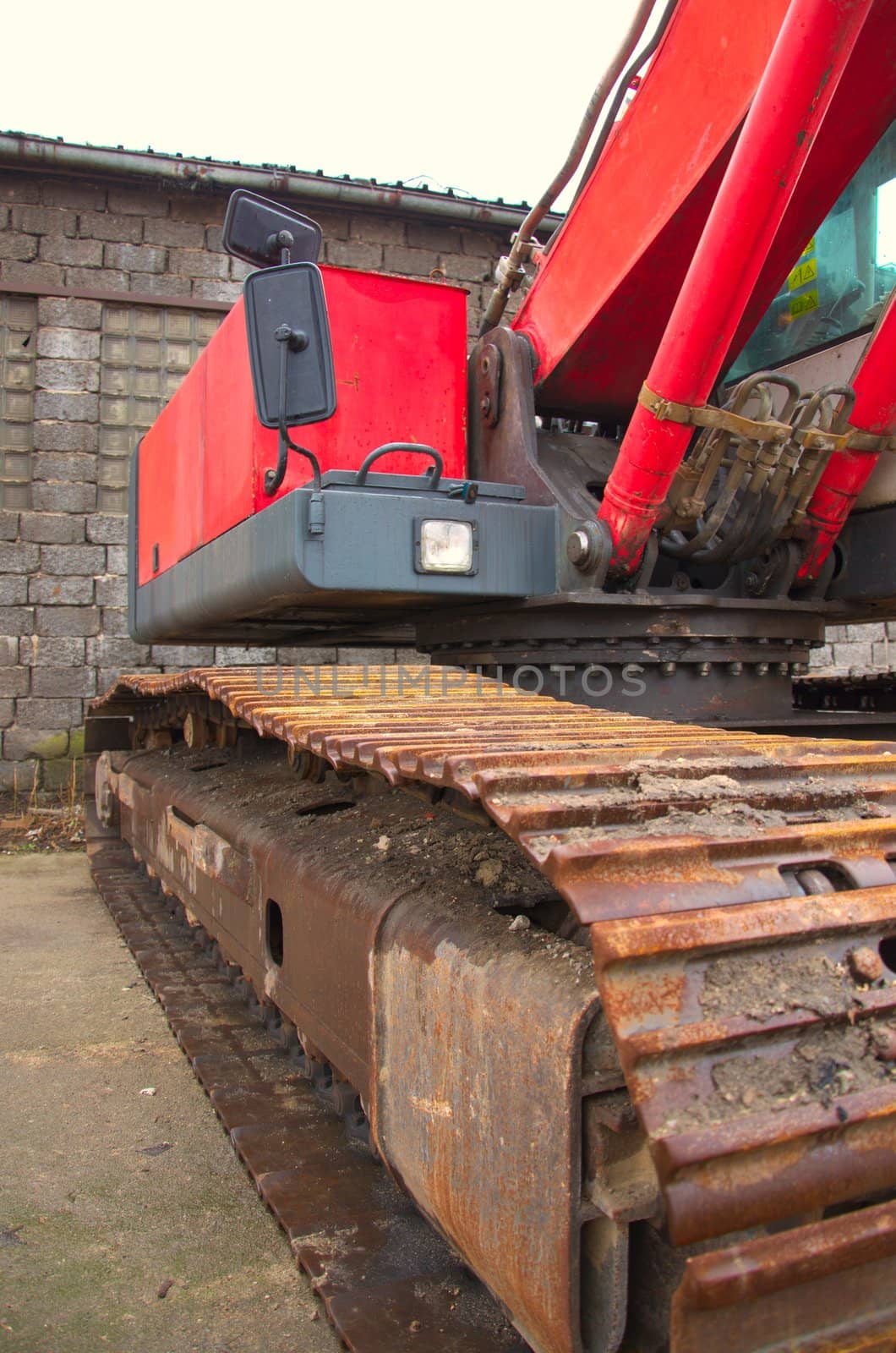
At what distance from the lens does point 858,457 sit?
2.75 m

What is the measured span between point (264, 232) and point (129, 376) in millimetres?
5782

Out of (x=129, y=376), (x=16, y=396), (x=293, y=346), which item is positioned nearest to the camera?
(x=293, y=346)

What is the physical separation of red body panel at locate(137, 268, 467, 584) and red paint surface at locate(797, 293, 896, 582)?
1.03 metres

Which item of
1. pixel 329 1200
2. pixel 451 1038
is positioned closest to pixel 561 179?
pixel 451 1038

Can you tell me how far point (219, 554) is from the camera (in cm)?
331

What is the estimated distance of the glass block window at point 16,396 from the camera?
325 inches

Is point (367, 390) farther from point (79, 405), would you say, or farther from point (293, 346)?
point (79, 405)

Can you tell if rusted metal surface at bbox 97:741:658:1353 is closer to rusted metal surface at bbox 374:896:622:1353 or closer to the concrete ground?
rusted metal surface at bbox 374:896:622:1353

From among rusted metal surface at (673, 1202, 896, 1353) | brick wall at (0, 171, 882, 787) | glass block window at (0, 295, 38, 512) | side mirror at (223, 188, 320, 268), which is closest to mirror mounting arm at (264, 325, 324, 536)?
side mirror at (223, 188, 320, 268)

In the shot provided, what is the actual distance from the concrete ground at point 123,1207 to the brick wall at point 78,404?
189 inches

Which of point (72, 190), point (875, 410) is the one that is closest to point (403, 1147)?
point (875, 410)

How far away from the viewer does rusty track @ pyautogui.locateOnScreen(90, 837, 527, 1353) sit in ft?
5.37

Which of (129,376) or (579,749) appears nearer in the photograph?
(579,749)

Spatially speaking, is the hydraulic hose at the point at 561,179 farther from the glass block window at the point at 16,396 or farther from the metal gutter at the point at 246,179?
the glass block window at the point at 16,396
